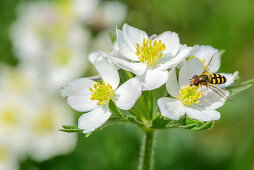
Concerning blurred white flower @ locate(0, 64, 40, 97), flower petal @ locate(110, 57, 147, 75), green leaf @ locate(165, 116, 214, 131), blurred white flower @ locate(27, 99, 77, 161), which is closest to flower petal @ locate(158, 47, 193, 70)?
flower petal @ locate(110, 57, 147, 75)

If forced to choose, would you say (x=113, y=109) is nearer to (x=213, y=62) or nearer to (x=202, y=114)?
(x=202, y=114)

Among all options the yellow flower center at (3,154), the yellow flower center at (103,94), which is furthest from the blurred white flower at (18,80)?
the yellow flower center at (103,94)

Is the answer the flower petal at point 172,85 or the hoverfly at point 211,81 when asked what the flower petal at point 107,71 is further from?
the hoverfly at point 211,81

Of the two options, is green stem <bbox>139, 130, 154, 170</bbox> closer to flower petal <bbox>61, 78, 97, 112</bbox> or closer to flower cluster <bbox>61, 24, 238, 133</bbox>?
flower cluster <bbox>61, 24, 238, 133</bbox>

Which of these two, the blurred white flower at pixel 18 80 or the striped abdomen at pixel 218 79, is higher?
the blurred white flower at pixel 18 80

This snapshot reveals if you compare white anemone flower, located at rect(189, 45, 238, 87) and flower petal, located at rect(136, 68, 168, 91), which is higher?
white anemone flower, located at rect(189, 45, 238, 87)

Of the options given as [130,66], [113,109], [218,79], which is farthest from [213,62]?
[113,109]
